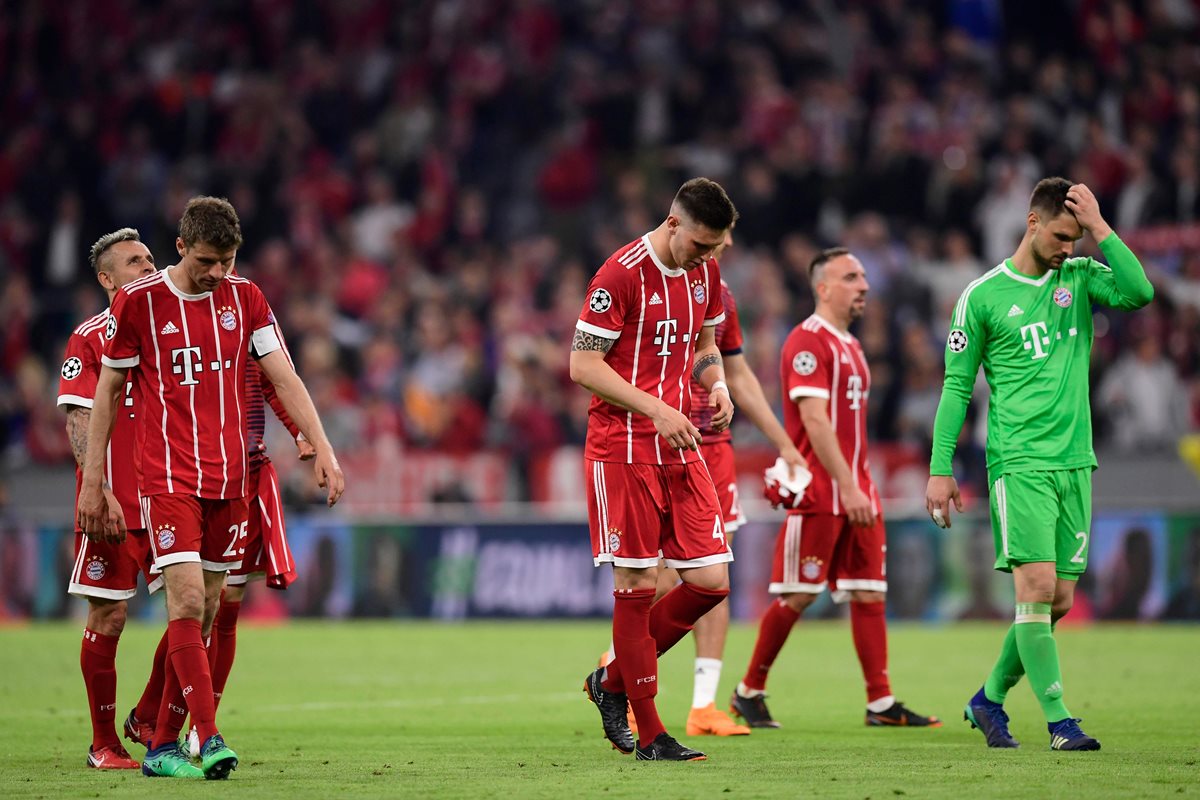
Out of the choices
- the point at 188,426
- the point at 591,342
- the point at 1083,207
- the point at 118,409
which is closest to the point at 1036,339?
the point at 1083,207

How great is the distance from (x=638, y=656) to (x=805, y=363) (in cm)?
295

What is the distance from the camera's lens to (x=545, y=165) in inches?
1022

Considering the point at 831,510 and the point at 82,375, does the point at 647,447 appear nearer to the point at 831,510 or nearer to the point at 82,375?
the point at 831,510

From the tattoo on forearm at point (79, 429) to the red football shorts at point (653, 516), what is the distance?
8.24ft

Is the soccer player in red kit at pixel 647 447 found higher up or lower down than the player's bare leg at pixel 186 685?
higher up

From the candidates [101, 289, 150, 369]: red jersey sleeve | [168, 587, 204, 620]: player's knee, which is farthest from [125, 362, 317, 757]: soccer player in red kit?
[101, 289, 150, 369]: red jersey sleeve

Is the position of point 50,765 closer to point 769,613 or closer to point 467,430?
point 769,613

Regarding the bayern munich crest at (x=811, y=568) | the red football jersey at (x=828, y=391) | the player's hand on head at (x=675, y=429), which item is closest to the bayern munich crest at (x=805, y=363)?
the red football jersey at (x=828, y=391)

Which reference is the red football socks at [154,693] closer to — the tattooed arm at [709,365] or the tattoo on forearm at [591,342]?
the tattoo on forearm at [591,342]

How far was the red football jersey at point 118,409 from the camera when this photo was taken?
8695mm

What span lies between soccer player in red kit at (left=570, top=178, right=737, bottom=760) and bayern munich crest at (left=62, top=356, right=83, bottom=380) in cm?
254

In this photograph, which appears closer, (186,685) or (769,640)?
(186,685)

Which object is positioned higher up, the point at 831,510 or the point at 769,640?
the point at 831,510

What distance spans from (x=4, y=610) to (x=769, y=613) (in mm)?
13660
